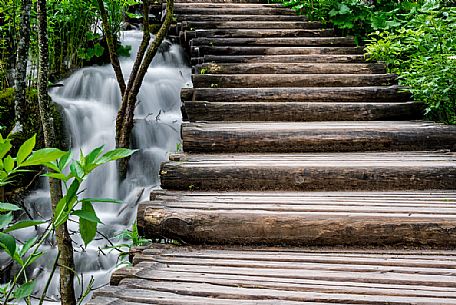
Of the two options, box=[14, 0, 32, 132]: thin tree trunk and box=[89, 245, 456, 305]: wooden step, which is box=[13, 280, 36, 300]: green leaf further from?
box=[14, 0, 32, 132]: thin tree trunk

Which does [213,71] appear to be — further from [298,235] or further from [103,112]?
[298,235]

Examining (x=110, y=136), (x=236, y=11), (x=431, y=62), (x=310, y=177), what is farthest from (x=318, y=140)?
(x=236, y=11)

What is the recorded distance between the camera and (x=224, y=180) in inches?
113

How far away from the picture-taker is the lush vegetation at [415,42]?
3840mm

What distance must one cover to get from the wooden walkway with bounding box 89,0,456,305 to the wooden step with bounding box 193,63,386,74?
1cm

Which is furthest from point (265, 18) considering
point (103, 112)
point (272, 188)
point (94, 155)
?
point (94, 155)

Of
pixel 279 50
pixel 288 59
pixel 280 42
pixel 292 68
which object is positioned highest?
pixel 280 42

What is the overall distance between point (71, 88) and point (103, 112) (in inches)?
29.1

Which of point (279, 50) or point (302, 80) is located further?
point (279, 50)

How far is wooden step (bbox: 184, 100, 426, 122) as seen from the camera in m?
4.08

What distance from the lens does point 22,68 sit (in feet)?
16.8

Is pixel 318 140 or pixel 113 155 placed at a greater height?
pixel 113 155

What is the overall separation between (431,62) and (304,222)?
252cm

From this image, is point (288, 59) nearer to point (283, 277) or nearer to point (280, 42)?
point (280, 42)
